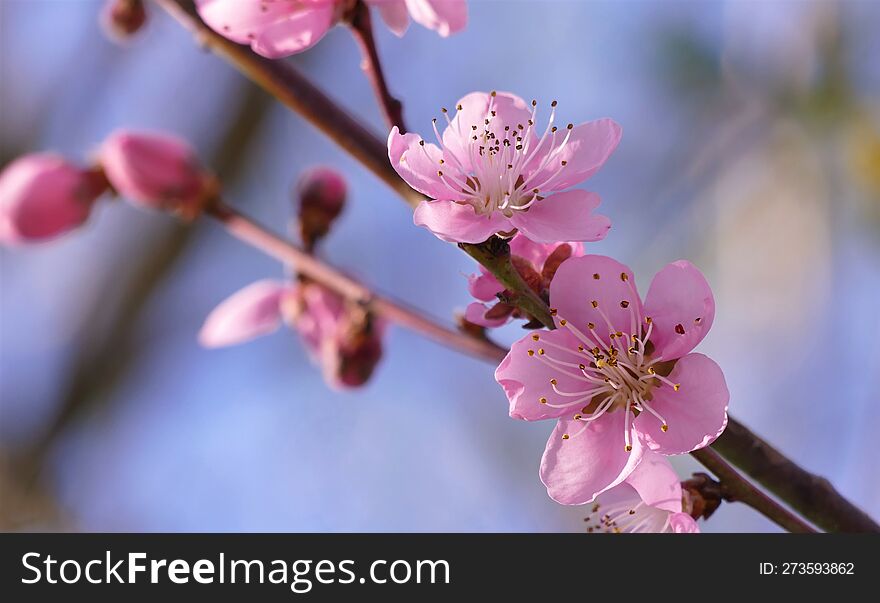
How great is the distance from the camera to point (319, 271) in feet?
4.85

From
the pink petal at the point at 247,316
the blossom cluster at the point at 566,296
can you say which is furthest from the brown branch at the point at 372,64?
the pink petal at the point at 247,316

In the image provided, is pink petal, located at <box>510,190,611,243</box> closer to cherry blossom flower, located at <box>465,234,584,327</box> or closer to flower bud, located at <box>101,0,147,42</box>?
cherry blossom flower, located at <box>465,234,584,327</box>

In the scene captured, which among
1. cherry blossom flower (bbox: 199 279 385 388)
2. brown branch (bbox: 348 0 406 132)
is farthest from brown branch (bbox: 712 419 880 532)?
cherry blossom flower (bbox: 199 279 385 388)

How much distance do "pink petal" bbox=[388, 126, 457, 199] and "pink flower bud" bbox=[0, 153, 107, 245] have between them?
0.83 metres

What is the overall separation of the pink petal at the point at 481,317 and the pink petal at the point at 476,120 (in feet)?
0.48

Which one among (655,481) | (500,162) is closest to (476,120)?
(500,162)

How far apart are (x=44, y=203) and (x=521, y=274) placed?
37.0 inches

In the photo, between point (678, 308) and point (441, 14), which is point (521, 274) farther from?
point (441, 14)

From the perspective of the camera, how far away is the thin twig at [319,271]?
4.44ft

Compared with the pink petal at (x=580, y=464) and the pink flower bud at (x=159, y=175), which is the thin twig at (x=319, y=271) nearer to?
the pink flower bud at (x=159, y=175)

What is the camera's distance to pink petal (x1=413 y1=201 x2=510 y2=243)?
85cm
